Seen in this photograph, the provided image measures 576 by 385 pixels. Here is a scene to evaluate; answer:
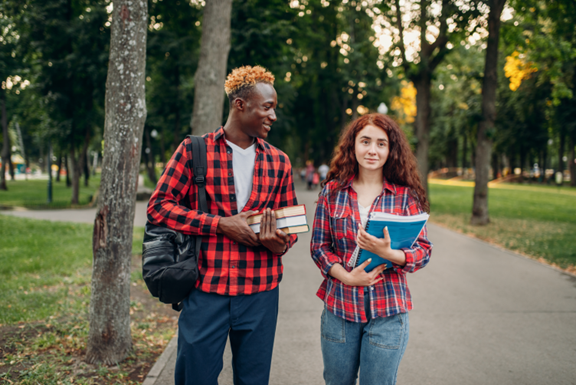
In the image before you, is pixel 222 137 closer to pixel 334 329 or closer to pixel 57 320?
pixel 334 329

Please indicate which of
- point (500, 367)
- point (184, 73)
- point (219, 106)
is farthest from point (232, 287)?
point (184, 73)

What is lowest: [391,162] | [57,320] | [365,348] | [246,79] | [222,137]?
[57,320]

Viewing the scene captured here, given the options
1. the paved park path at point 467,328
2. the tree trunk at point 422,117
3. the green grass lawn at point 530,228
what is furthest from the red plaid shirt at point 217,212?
the tree trunk at point 422,117

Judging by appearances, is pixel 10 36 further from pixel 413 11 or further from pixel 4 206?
pixel 413 11

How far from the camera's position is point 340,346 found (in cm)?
220

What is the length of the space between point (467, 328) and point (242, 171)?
143 inches

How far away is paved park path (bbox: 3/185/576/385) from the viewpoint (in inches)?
142

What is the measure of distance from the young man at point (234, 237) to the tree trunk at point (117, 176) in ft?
5.07

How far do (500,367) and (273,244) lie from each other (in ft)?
9.52

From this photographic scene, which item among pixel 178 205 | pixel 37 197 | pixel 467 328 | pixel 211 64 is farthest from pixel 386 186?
pixel 37 197

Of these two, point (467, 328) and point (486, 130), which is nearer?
point (467, 328)

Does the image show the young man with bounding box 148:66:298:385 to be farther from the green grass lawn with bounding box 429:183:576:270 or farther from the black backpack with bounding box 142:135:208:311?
the green grass lawn with bounding box 429:183:576:270

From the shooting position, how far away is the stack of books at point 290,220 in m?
2.00

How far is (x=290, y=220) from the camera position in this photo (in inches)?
79.2
